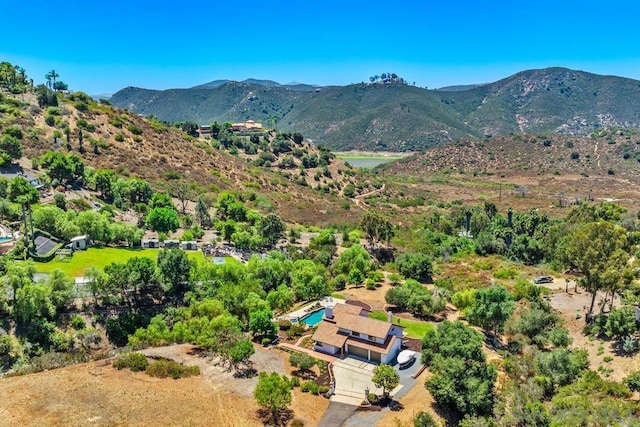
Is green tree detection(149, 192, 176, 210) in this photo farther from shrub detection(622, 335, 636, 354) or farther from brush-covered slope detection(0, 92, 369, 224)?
shrub detection(622, 335, 636, 354)

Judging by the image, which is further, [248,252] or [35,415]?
[248,252]

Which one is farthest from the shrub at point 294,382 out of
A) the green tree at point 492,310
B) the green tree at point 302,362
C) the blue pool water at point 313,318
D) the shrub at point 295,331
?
the green tree at point 492,310

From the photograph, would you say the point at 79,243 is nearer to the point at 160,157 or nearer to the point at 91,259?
the point at 91,259

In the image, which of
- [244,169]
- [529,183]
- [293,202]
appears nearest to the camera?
[293,202]

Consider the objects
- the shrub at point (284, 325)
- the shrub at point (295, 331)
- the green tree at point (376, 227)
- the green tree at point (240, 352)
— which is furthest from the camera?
the green tree at point (376, 227)

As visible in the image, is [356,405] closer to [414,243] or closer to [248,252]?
[248,252]

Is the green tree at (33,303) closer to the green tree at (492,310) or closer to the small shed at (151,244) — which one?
the small shed at (151,244)

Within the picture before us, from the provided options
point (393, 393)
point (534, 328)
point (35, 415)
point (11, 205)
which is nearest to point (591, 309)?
point (534, 328)
